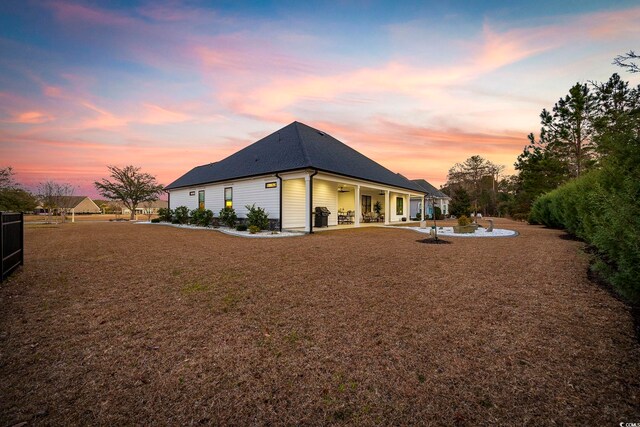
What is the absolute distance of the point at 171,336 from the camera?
2.93m

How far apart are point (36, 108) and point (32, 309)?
1365 cm

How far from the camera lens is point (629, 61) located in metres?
3.55

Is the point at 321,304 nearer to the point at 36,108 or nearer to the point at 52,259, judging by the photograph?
the point at 52,259

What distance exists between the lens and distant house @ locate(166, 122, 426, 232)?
14.2m

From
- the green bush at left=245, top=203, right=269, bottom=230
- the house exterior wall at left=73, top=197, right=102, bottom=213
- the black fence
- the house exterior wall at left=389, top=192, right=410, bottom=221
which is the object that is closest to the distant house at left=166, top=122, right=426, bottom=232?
the green bush at left=245, top=203, right=269, bottom=230

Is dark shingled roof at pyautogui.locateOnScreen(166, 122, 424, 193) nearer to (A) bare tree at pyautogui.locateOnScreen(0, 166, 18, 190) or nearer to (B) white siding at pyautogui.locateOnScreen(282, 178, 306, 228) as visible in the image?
(B) white siding at pyautogui.locateOnScreen(282, 178, 306, 228)

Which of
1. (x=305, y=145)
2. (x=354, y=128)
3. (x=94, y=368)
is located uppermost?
(x=354, y=128)

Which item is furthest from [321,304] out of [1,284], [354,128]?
[354,128]

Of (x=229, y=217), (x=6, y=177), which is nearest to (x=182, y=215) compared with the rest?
(x=229, y=217)

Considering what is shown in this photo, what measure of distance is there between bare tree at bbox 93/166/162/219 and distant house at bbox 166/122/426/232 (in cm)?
1668

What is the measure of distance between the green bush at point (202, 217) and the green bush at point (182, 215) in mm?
2442

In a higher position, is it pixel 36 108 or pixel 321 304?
pixel 36 108

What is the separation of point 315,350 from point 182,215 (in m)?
22.3

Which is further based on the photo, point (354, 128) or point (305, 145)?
point (354, 128)
